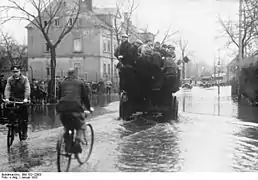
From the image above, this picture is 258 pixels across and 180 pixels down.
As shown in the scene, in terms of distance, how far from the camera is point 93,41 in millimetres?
6312

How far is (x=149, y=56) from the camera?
8555 millimetres

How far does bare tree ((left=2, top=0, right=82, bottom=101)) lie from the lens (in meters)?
6.46

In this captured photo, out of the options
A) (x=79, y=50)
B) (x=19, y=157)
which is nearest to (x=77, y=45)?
(x=79, y=50)

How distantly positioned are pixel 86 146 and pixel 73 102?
68 cm

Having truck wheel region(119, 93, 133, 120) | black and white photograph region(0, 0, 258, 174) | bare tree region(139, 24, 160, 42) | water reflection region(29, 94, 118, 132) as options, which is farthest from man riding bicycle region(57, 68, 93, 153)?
truck wheel region(119, 93, 133, 120)

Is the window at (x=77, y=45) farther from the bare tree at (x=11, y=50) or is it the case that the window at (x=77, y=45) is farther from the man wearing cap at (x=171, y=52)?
the man wearing cap at (x=171, y=52)

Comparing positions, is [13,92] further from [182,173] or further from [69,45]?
[182,173]

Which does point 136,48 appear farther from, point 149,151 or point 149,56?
point 149,151

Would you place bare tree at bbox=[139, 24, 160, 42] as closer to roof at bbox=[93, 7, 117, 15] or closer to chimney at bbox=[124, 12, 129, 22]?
chimney at bbox=[124, 12, 129, 22]

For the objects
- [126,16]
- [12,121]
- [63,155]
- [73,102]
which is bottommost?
[63,155]

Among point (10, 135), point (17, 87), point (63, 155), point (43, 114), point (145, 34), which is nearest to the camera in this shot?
point (63, 155)

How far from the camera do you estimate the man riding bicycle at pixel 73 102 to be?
5109mm

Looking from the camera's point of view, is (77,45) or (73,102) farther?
(77,45)

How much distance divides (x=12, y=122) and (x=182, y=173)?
2870 millimetres
